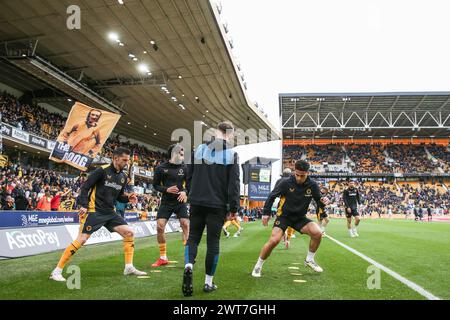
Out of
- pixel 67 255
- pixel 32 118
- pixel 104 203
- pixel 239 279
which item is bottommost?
pixel 239 279

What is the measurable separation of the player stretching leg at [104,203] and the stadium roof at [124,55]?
46.6 feet

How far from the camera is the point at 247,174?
34.1m

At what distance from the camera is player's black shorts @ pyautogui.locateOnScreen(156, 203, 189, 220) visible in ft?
25.4

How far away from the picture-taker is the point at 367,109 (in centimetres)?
5119

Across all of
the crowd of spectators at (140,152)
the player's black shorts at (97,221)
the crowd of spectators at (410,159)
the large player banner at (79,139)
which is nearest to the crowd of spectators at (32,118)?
the crowd of spectators at (140,152)

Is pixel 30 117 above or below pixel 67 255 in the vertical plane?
above

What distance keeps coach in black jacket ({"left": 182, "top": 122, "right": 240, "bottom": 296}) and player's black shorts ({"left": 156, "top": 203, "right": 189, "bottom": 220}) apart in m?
2.77

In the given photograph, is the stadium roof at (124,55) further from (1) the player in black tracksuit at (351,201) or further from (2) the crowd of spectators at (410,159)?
(2) the crowd of spectators at (410,159)

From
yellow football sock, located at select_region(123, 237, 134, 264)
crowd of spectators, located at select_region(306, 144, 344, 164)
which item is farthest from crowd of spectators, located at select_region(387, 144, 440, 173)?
yellow football sock, located at select_region(123, 237, 134, 264)

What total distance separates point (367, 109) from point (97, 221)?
163 feet

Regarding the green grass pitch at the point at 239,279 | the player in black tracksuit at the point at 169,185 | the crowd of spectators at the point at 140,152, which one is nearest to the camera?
the green grass pitch at the point at 239,279

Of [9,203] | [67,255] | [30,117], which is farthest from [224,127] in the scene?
[30,117]

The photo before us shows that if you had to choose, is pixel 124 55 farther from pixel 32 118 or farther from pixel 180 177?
pixel 180 177

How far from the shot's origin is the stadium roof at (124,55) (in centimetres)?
1931
